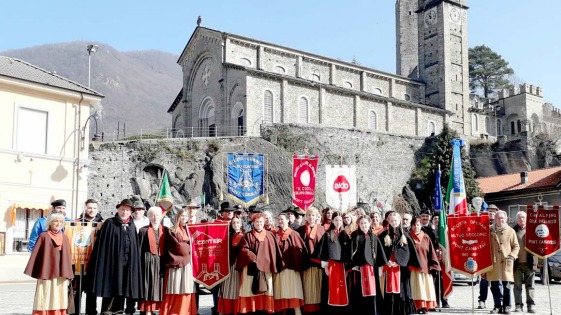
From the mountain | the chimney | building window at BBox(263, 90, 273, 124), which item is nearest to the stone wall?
building window at BBox(263, 90, 273, 124)

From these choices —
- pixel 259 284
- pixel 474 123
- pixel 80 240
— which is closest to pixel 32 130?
pixel 80 240

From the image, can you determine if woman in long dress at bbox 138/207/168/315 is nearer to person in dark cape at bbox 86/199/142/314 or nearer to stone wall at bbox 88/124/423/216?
person in dark cape at bbox 86/199/142/314

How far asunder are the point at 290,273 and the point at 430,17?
193 ft

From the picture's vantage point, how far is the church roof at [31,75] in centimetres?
2492

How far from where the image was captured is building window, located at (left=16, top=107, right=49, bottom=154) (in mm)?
A: 24906

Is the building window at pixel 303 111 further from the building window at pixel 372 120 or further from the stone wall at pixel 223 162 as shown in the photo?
the building window at pixel 372 120

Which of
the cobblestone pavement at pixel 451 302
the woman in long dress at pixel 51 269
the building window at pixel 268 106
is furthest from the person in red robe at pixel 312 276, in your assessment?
the building window at pixel 268 106

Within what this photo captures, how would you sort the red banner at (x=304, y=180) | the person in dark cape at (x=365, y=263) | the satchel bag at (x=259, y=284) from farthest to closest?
the red banner at (x=304, y=180)
the person in dark cape at (x=365, y=263)
the satchel bag at (x=259, y=284)

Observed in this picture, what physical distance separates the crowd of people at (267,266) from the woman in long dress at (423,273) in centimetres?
2

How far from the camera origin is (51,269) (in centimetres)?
1049

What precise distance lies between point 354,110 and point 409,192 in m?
8.77

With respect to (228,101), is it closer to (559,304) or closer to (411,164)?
(411,164)

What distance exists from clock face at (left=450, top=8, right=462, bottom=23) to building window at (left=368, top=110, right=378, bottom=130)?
17.2 metres

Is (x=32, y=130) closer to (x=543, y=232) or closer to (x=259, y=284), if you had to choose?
(x=259, y=284)
